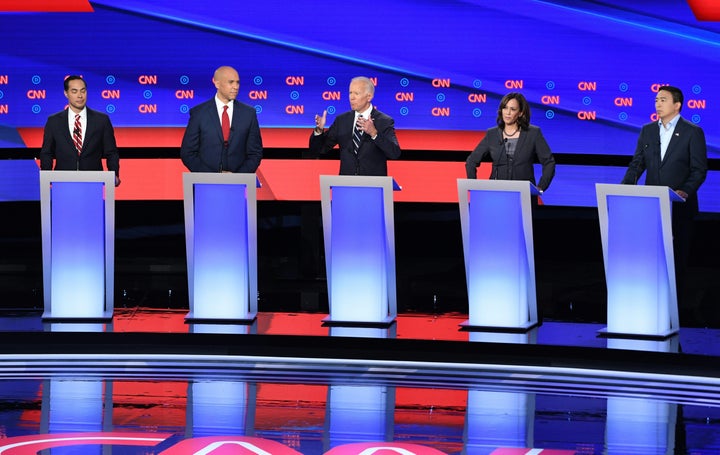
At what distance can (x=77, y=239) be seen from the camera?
6.39m

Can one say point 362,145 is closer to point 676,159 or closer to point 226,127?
point 226,127

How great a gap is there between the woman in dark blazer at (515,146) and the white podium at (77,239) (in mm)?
1876

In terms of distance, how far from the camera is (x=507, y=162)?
666cm

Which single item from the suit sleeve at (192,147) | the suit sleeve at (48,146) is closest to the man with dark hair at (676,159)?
the suit sleeve at (192,147)

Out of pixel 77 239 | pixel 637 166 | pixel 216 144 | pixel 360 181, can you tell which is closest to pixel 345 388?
pixel 360 181

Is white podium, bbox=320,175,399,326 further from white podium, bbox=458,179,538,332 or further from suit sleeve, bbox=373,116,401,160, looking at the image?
suit sleeve, bbox=373,116,401,160

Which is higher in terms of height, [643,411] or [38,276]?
[38,276]

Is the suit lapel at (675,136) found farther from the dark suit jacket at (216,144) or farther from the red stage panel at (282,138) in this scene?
the dark suit jacket at (216,144)

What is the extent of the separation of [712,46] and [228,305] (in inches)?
147

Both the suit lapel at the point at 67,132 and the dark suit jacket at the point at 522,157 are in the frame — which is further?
the suit lapel at the point at 67,132

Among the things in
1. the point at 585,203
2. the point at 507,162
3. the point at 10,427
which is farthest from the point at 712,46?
the point at 10,427

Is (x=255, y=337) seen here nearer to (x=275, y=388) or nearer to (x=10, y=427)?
(x=275, y=388)

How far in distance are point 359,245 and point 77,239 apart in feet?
4.62

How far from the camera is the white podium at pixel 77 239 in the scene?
6.34 metres
